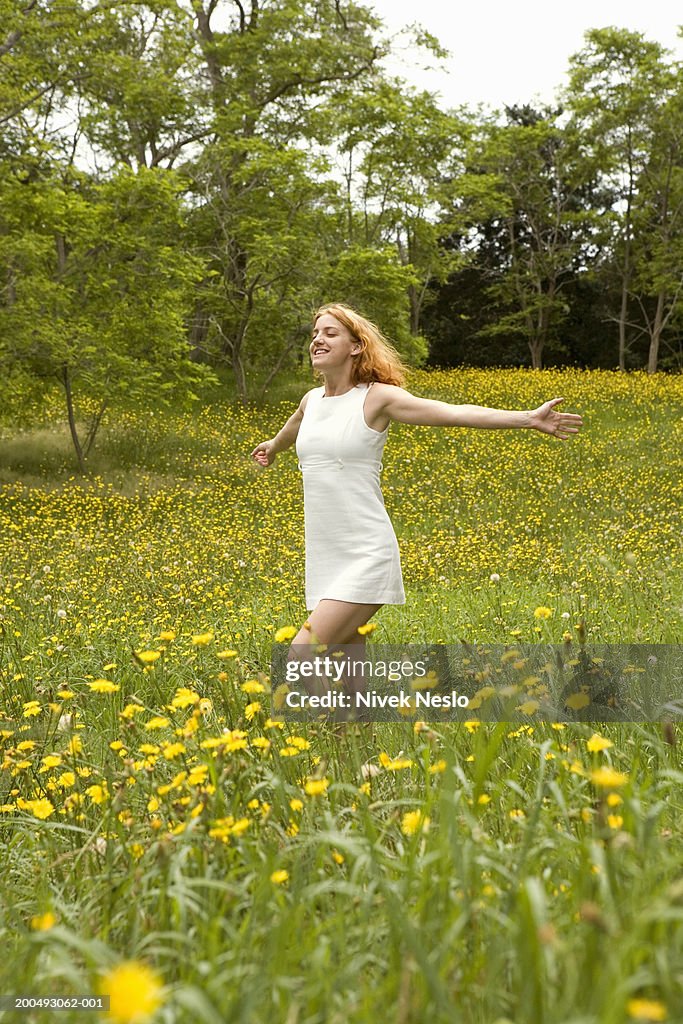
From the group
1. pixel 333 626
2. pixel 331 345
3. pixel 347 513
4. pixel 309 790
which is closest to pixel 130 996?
pixel 309 790

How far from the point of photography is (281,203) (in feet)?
65.4

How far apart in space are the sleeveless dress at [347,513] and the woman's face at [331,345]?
7.7 inches

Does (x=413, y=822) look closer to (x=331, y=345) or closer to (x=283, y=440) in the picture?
(x=331, y=345)

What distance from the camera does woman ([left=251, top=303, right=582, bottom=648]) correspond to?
351cm

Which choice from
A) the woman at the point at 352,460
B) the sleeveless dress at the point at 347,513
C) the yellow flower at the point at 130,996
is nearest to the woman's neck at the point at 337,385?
the woman at the point at 352,460

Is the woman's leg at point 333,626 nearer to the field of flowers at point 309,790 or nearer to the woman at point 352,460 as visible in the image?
the woman at point 352,460

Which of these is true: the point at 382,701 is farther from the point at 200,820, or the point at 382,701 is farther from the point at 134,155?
the point at 134,155

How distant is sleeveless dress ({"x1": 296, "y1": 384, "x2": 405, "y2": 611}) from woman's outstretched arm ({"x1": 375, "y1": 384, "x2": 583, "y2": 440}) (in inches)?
4.7

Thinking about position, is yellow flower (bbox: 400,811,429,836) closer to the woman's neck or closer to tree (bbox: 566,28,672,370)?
the woman's neck

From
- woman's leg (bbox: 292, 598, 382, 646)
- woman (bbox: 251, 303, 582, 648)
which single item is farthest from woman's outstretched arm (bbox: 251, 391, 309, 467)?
woman's leg (bbox: 292, 598, 382, 646)

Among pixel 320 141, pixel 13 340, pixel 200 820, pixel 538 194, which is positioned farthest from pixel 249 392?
pixel 200 820

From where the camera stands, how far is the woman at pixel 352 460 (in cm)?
351

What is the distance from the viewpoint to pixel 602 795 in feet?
5.19

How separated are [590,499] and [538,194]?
74.6ft
